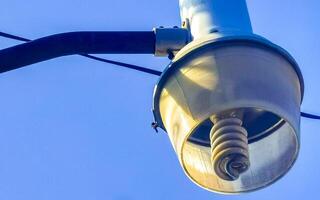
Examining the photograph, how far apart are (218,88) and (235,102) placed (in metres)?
0.04

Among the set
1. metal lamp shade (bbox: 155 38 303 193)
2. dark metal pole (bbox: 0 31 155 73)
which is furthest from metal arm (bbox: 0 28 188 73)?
metal lamp shade (bbox: 155 38 303 193)

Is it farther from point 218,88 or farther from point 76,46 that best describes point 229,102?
point 76,46

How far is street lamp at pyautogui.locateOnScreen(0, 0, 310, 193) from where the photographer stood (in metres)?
1.36

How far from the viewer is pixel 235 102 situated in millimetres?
1343

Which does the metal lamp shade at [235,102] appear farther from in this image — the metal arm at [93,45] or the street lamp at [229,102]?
the metal arm at [93,45]

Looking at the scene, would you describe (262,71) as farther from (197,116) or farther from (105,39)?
(105,39)

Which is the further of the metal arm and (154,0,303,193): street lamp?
the metal arm

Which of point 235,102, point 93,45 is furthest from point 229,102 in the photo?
point 93,45

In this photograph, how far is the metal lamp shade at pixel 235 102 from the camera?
53.5 inches

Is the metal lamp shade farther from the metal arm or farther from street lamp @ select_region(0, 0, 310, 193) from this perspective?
the metal arm

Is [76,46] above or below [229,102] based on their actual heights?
above

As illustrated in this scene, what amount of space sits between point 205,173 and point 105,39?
288 millimetres

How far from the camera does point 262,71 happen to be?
4.58 feet

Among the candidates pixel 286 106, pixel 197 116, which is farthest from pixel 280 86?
pixel 197 116
